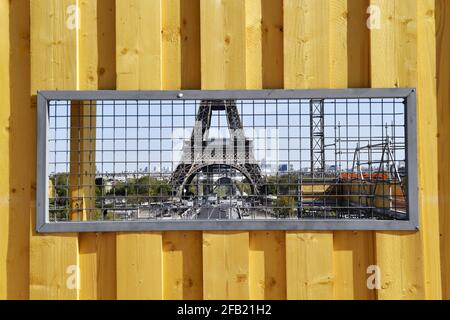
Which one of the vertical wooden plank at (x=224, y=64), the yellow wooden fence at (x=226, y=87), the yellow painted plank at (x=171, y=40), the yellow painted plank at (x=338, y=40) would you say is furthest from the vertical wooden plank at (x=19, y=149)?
the yellow painted plank at (x=338, y=40)

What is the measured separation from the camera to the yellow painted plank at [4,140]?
1.19 m

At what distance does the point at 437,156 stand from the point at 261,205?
0.66 meters

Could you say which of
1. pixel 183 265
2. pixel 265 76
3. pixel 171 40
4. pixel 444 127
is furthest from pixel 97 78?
pixel 444 127

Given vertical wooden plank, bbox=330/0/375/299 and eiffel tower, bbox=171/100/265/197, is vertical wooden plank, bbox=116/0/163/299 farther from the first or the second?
vertical wooden plank, bbox=330/0/375/299

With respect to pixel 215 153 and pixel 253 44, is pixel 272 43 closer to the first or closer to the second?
pixel 253 44

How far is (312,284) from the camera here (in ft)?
3.89

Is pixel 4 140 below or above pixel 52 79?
below

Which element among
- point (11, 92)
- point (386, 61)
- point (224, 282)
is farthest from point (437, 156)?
point (11, 92)

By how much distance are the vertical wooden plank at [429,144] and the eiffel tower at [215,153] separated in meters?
0.60

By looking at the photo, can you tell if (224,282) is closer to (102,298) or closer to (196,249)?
(196,249)

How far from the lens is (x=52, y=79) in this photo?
1.19 m

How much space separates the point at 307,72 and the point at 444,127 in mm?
535

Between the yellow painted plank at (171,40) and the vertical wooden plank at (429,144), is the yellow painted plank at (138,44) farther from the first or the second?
the vertical wooden plank at (429,144)

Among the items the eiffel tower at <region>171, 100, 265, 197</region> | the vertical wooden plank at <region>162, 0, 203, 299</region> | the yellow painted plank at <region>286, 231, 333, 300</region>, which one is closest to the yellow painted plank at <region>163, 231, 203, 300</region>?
the vertical wooden plank at <region>162, 0, 203, 299</region>
